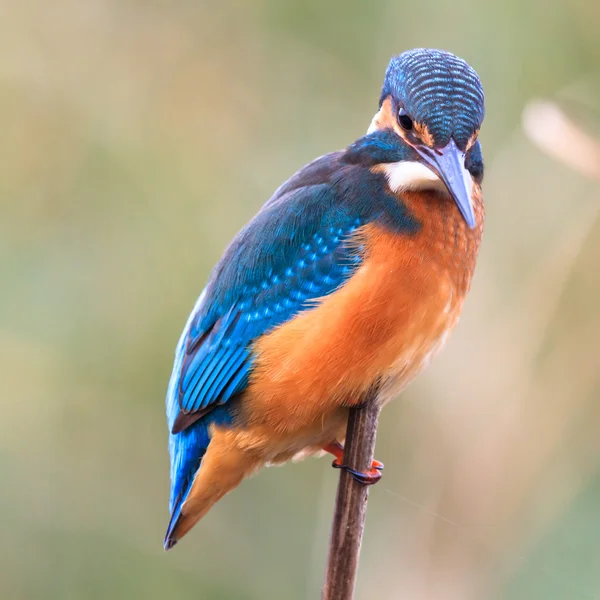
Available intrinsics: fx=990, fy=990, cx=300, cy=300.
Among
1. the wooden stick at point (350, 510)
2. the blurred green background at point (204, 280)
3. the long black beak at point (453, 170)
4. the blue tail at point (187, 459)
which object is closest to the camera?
the long black beak at point (453, 170)

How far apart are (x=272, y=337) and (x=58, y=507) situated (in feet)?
4.88

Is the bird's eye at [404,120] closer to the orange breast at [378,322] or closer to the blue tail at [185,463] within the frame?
the orange breast at [378,322]

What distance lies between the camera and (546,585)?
2.71 m

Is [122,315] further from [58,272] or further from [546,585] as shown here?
[546,585]

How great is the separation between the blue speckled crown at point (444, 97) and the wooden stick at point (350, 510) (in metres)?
0.65

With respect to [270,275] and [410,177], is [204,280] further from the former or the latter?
[410,177]

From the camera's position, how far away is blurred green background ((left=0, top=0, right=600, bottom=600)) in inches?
110

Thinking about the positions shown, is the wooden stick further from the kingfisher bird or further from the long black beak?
the long black beak

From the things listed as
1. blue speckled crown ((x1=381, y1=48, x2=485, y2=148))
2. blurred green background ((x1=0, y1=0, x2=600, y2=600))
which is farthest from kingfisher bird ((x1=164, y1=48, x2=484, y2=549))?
blurred green background ((x1=0, y1=0, x2=600, y2=600))

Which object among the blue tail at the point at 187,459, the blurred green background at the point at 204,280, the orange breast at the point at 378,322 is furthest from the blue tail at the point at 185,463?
the blurred green background at the point at 204,280

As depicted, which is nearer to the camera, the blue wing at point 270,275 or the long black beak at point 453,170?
the long black beak at point 453,170

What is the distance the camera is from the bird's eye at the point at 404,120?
2.23m

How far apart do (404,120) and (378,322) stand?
0.46 meters

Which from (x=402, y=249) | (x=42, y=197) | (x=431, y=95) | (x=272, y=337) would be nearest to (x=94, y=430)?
(x=42, y=197)
